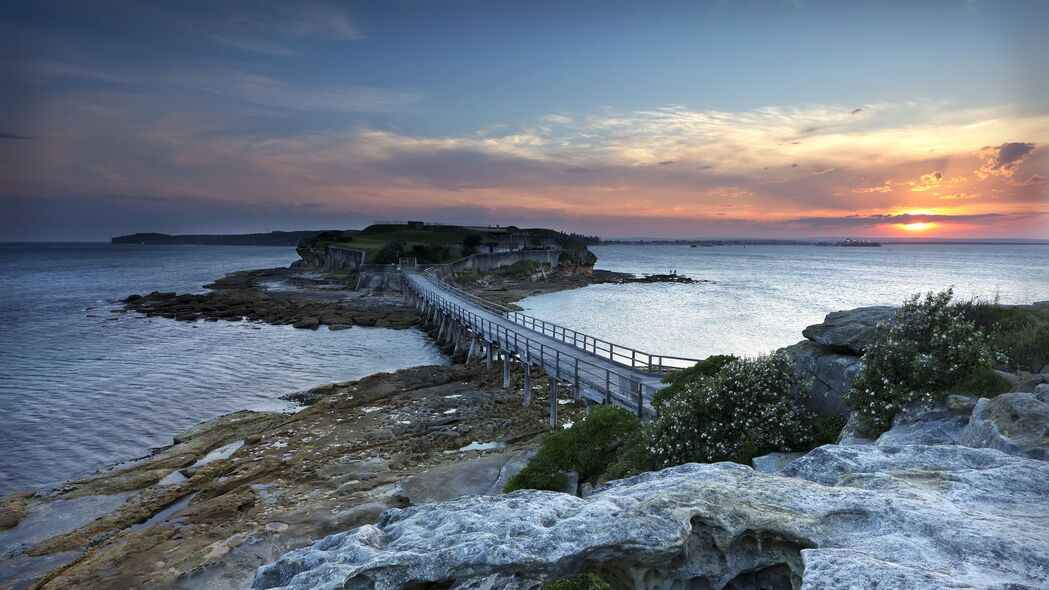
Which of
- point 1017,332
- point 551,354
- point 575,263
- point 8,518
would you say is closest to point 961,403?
point 1017,332

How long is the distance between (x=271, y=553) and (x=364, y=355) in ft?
86.1

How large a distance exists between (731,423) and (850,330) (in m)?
4.54

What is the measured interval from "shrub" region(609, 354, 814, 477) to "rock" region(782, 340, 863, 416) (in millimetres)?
751

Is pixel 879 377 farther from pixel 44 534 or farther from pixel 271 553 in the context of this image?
pixel 44 534

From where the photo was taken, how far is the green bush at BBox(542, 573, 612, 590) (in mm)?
5988

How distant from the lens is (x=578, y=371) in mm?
22469

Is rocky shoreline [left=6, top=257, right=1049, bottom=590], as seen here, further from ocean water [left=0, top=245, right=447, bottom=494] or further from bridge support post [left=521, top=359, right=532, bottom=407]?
bridge support post [left=521, top=359, right=532, bottom=407]

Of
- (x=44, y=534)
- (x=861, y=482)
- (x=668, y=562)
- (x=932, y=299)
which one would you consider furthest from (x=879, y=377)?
(x=44, y=534)

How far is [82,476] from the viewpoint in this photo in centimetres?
1855

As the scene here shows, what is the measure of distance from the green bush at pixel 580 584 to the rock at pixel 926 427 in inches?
231

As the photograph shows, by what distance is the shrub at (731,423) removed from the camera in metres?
11.7

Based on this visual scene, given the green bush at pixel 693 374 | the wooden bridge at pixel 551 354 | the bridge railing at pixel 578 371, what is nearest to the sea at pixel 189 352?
the wooden bridge at pixel 551 354

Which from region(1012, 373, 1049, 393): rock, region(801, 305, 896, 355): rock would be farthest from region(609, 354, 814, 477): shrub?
region(1012, 373, 1049, 393): rock

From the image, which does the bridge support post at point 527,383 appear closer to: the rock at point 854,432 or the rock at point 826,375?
the rock at point 826,375
